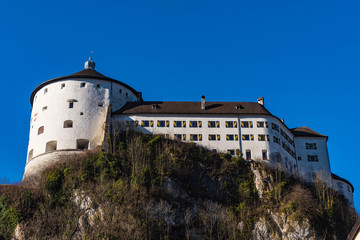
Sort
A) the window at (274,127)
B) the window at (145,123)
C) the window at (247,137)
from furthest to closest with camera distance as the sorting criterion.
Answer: the window at (274,127)
the window at (145,123)
the window at (247,137)

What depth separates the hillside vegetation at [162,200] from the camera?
51.8m

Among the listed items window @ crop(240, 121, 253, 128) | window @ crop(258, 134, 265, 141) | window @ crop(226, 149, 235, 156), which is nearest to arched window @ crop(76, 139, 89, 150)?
window @ crop(226, 149, 235, 156)

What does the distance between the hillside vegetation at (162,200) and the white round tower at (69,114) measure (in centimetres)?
424

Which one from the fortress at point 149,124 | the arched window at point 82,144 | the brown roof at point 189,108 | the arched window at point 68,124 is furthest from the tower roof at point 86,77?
the arched window at point 82,144

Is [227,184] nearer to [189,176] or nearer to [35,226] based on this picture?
[189,176]

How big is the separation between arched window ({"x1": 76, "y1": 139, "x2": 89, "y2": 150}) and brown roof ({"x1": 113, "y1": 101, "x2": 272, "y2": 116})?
563cm

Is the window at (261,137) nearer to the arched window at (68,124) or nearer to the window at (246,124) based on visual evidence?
the window at (246,124)

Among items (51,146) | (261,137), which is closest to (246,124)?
(261,137)

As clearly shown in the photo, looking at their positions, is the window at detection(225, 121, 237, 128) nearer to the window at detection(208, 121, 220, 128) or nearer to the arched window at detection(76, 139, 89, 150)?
the window at detection(208, 121, 220, 128)

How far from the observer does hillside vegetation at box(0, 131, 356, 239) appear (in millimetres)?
51812

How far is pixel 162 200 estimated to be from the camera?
54.8 meters

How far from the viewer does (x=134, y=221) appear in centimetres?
5066

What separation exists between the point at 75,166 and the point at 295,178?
1073 inches

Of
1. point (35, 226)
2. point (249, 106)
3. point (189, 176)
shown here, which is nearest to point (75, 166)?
point (35, 226)
